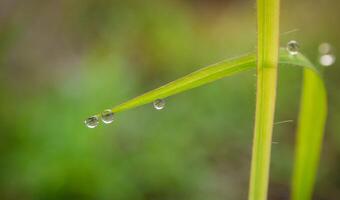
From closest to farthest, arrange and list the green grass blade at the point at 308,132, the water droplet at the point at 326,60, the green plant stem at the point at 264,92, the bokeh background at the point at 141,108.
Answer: the green plant stem at the point at 264,92, the green grass blade at the point at 308,132, the water droplet at the point at 326,60, the bokeh background at the point at 141,108

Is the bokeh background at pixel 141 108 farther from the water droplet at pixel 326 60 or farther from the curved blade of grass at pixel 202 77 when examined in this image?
the curved blade of grass at pixel 202 77

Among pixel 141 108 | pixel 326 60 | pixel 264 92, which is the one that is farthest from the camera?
pixel 141 108

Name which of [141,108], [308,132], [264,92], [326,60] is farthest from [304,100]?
[141,108]

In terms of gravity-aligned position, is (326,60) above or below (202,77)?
above

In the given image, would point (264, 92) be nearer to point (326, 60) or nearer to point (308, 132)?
point (308, 132)

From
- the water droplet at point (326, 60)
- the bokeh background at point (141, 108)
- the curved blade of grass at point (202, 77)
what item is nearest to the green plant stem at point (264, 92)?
the curved blade of grass at point (202, 77)

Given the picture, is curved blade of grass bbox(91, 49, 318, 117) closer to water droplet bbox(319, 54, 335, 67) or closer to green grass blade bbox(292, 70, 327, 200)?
green grass blade bbox(292, 70, 327, 200)

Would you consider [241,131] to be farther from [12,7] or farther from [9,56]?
[12,7]

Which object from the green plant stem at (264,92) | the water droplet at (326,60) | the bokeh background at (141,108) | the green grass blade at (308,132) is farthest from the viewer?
the bokeh background at (141,108)
